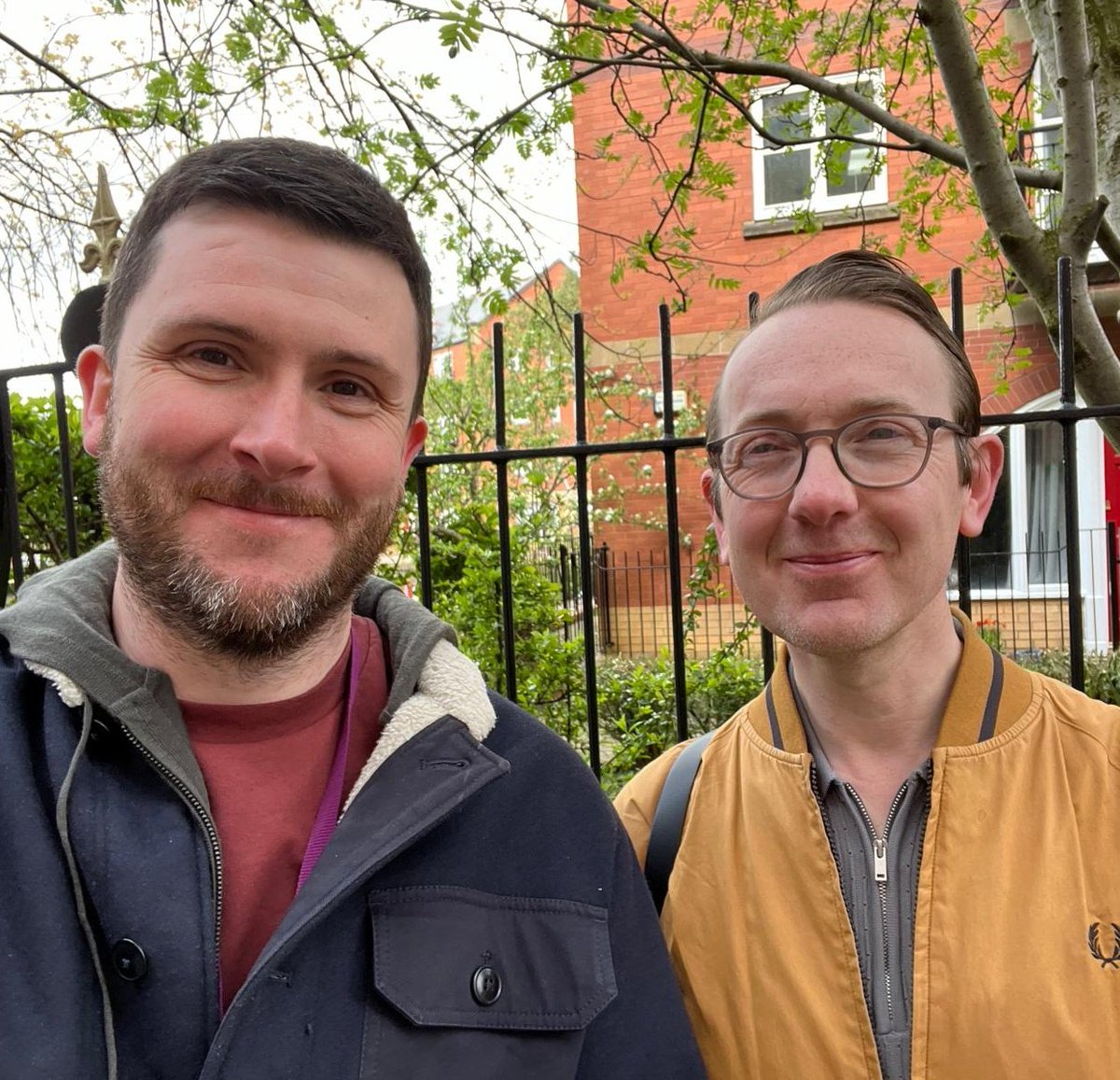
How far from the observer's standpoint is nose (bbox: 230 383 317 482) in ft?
4.35

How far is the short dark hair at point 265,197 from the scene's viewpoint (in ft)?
4.65

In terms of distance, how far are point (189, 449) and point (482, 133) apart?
123 inches

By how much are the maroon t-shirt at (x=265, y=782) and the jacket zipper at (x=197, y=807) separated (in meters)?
0.03

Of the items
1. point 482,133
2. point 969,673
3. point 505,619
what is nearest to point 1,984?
point 969,673

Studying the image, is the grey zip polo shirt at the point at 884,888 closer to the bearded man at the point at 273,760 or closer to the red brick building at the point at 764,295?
the bearded man at the point at 273,760

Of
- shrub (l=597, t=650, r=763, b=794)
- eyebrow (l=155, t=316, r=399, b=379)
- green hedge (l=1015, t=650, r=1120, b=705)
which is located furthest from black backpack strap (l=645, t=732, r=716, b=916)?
green hedge (l=1015, t=650, r=1120, b=705)

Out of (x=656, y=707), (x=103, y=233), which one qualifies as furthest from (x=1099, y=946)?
(x=656, y=707)

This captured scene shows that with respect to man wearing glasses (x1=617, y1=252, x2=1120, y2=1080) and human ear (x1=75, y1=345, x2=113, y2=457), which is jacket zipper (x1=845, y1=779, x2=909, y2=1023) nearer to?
man wearing glasses (x1=617, y1=252, x2=1120, y2=1080)

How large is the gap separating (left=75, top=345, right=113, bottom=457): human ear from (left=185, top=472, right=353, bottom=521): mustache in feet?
0.84

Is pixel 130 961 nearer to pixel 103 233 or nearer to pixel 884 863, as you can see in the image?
pixel 884 863

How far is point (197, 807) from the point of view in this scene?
127cm

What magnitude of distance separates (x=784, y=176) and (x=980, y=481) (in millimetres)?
8850

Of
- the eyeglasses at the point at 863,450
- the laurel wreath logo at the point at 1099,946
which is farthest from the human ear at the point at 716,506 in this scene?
the laurel wreath logo at the point at 1099,946

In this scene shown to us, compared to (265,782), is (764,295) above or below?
above
